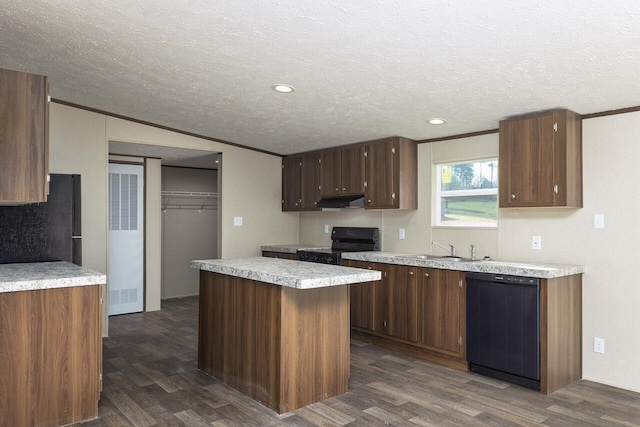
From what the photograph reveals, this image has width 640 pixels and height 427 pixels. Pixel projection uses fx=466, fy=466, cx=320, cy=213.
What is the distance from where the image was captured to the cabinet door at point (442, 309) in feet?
Answer: 12.8

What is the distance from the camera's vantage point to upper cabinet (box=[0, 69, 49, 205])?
2652mm

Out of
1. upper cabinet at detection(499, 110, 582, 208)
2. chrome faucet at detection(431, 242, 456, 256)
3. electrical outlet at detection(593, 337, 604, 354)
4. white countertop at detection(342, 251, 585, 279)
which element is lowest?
electrical outlet at detection(593, 337, 604, 354)

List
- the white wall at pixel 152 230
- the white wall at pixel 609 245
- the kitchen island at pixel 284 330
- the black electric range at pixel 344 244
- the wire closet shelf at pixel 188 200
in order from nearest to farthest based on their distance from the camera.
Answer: the kitchen island at pixel 284 330 → the white wall at pixel 609 245 → the black electric range at pixel 344 244 → the white wall at pixel 152 230 → the wire closet shelf at pixel 188 200

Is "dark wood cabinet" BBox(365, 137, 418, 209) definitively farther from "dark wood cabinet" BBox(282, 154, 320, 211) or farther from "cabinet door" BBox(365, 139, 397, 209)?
"dark wood cabinet" BBox(282, 154, 320, 211)

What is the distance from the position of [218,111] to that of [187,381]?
246 centimetres

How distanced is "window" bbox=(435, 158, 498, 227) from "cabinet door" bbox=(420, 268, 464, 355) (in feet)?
2.65

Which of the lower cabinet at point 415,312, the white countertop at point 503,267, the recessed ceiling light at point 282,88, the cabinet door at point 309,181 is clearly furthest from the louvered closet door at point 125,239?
the white countertop at point 503,267

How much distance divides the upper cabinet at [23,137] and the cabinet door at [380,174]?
3183 millimetres

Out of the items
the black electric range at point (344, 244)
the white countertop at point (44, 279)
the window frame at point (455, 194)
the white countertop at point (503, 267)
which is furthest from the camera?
the black electric range at point (344, 244)

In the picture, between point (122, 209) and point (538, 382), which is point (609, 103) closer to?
point (538, 382)

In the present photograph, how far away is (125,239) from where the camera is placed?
5.97 meters

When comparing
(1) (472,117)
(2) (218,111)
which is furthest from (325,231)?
(1) (472,117)

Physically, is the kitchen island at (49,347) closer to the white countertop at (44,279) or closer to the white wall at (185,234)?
the white countertop at (44,279)

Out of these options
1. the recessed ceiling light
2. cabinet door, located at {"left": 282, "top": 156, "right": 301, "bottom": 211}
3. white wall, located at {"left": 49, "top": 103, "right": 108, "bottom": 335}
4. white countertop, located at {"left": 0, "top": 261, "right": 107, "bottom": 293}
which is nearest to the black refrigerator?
white wall, located at {"left": 49, "top": 103, "right": 108, "bottom": 335}
